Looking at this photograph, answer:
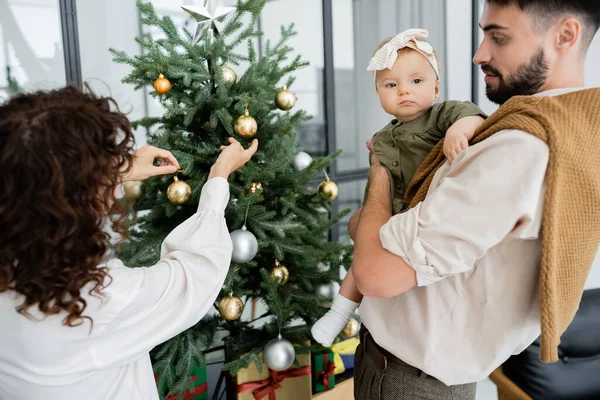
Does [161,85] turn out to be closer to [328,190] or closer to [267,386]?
[328,190]

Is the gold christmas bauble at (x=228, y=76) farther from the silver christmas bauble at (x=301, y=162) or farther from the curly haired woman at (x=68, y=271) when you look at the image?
the curly haired woman at (x=68, y=271)

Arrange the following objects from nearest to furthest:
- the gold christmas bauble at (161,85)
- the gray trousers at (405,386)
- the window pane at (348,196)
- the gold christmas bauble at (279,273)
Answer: the gray trousers at (405,386)
the gold christmas bauble at (161,85)
the gold christmas bauble at (279,273)
the window pane at (348,196)

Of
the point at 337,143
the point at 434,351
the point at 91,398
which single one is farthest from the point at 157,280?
the point at 337,143

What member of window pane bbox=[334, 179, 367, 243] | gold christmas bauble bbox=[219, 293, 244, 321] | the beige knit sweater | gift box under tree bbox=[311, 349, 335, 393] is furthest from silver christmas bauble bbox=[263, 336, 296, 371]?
window pane bbox=[334, 179, 367, 243]

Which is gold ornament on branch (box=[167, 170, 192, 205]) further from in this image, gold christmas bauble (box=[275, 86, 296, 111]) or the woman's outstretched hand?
gold christmas bauble (box=[275, 86, 296, 111])

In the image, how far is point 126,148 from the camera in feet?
3.44

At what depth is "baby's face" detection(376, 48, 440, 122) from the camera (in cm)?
131

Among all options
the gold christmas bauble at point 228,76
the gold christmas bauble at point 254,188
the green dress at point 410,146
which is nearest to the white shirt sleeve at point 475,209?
the green dress at point 410,146

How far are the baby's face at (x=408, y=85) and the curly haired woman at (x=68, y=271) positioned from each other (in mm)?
689

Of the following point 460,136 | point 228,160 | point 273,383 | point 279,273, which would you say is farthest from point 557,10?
point 273,383

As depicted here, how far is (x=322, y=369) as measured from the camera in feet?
7.12

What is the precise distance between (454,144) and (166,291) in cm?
68

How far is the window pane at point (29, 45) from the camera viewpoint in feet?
6.85

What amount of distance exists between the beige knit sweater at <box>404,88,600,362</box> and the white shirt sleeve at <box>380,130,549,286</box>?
0.02m
